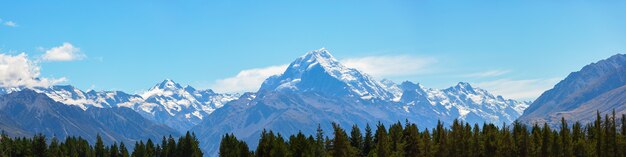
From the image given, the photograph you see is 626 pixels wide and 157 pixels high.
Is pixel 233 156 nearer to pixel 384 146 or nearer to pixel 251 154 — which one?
pixel 251 154

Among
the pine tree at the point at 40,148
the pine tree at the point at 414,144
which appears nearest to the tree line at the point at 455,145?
the pine tree at the point at 414,144

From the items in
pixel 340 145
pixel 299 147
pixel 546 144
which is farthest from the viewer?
pixel 546 144

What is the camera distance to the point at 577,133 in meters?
186

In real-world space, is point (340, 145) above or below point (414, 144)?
below

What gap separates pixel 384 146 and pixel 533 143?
41.9m

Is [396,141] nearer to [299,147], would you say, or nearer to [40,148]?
[299,147]

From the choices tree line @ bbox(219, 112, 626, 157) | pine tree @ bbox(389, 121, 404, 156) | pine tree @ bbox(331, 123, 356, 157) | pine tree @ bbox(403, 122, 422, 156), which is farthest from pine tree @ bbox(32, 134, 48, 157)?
pine tree @ bbox(403, 122, 422, 156)

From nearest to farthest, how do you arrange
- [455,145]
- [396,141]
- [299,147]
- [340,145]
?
[340,145]
[299,147]
[455,145]
[396,141]

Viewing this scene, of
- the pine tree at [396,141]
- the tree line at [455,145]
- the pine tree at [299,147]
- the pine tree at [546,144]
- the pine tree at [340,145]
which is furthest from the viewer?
the pine tree at [546,144]

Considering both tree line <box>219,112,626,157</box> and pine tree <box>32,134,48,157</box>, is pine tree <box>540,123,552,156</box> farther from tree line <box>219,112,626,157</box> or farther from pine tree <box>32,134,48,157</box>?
pine tree <box>32,134,48,157</box>

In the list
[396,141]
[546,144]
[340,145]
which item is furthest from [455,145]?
[340,145]

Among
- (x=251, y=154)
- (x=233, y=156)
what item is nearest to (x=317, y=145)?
(x=251, y=154)

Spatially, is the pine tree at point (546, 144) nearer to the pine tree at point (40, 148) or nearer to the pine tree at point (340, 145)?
the pine tree at point (340, 145)

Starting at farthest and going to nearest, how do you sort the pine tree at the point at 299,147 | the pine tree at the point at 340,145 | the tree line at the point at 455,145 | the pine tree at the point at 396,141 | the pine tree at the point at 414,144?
the pine tree at the point at 414,144 < the pine tree at the point at 396,141 < the tree line at the point at 455,145 < the pine tree at the point at 299,147 < the pine tree at the point at 340,145
